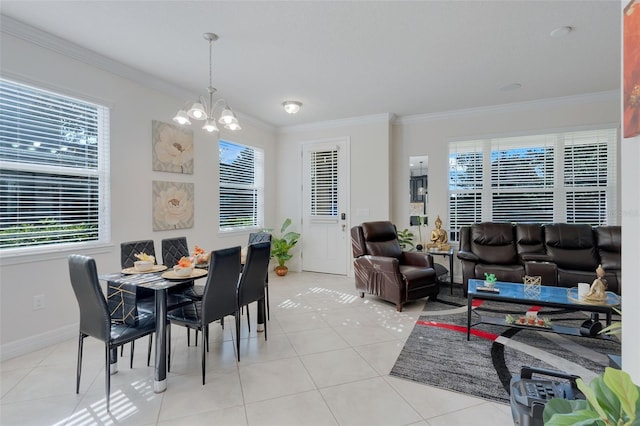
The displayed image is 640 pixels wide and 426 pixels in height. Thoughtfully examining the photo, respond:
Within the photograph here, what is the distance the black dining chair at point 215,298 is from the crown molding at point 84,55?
8.32ft

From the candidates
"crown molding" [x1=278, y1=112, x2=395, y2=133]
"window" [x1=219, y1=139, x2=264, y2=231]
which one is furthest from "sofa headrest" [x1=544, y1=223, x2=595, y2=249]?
"window" [x1=219, y1=139, x2=264, y2=231]

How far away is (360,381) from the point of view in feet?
7.32

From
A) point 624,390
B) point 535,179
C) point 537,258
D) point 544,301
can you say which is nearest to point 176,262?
point 624,390

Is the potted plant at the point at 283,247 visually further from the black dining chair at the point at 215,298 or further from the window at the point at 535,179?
the black dining chair at the point at 215,298

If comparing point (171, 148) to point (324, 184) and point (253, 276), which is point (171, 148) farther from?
point (324, 184)

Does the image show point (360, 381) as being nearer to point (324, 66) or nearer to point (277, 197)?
point (324, 66)

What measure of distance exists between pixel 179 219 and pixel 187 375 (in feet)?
7.43

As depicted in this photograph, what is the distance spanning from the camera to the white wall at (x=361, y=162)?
17.1ft

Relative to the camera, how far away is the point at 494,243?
4516mm

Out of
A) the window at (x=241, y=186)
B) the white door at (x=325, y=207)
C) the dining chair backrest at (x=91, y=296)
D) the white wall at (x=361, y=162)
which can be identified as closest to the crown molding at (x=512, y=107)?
the white wall at (x=361, y=162)

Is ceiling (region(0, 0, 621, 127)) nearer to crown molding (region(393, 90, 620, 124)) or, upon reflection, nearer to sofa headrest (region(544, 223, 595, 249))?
crown molding (region(393, 90, 620, 124))

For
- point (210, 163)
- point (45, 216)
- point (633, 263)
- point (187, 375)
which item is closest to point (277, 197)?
point (210, 163)

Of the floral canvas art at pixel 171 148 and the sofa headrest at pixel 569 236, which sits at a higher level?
the floral canvas art at pixel 171 148

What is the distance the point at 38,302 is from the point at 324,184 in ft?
13.7
